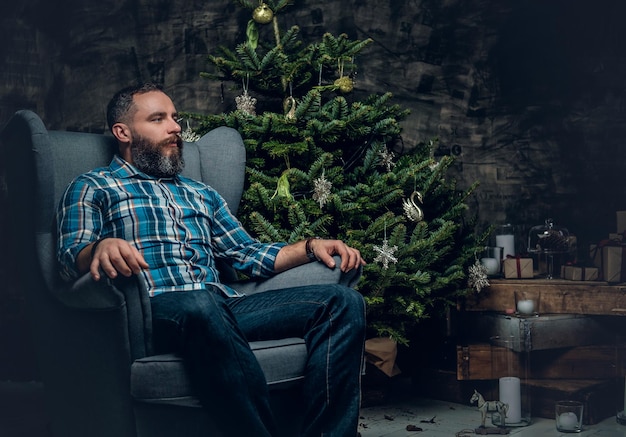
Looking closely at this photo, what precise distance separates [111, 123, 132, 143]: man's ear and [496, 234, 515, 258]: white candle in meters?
2.16

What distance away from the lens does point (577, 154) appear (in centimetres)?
417

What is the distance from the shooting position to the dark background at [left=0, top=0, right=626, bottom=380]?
13.5 ft

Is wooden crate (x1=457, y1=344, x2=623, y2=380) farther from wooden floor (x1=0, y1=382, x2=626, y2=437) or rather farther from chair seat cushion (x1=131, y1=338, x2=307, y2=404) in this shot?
chair seat cushion (x1=131, y1=338, x2=307, y2=404)

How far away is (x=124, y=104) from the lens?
271 cm

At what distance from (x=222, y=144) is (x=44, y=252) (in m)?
0.87

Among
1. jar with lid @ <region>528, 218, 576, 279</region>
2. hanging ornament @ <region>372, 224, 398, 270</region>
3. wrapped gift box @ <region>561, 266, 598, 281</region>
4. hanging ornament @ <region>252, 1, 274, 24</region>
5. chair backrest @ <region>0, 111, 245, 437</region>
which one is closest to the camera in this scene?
chair backrest @ <region>0, 111, 245, 437</region>

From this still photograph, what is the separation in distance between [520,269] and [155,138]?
2.03 m

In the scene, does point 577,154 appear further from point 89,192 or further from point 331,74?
point 89,192

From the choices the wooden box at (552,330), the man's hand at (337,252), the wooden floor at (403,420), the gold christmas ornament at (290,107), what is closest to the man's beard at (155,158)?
the man's hand at (337,252)

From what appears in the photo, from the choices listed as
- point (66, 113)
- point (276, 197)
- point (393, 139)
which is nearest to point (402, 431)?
point (276, 197)

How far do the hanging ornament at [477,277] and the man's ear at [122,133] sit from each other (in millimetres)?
1794

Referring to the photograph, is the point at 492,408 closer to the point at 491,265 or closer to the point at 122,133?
the point at 491,265

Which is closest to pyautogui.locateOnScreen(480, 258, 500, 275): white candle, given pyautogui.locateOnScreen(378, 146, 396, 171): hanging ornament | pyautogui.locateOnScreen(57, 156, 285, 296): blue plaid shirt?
pyautogui.locateOnScreen(378, 146, 396, 171): hanging ornament

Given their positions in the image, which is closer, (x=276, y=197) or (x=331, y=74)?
(x=276, y=197)
